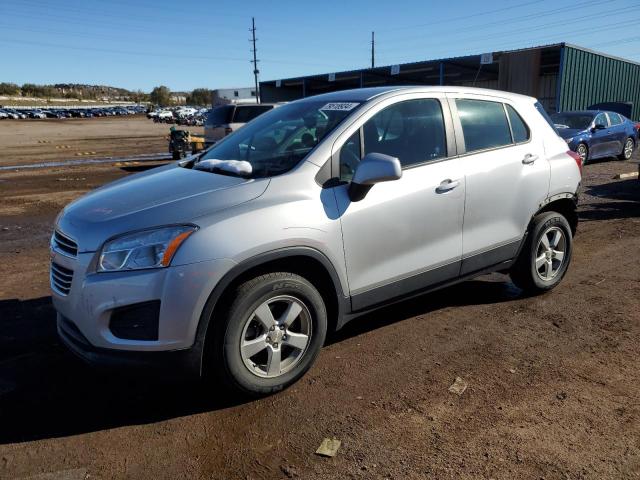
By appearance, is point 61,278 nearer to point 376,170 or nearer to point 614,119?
point 376,170

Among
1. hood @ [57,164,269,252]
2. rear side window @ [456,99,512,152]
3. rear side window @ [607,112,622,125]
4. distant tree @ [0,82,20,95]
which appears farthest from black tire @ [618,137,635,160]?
distant tree @ [0,82,20,95]

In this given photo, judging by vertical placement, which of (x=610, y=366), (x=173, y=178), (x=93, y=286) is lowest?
(x=610, y=366)

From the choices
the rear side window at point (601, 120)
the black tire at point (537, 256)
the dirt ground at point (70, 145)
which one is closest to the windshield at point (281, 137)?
the black tire at point (537, 256)

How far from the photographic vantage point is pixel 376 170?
3117 millimetres

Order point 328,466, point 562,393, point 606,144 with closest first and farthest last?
point 328,466, point 562,393, point 606,144

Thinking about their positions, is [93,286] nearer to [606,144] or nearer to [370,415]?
[370,415]

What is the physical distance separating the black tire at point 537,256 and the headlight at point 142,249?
3.02 metres

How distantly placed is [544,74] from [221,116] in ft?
63.4

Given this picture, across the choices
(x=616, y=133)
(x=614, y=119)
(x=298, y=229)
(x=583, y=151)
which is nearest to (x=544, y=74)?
(x=614, y=119)

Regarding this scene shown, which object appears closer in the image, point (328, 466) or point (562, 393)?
point (328, 466)

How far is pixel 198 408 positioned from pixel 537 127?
11.8 ft

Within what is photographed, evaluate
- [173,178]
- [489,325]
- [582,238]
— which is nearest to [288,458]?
[173,178]

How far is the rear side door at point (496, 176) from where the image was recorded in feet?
13.0

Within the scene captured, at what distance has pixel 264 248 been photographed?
2877mm
